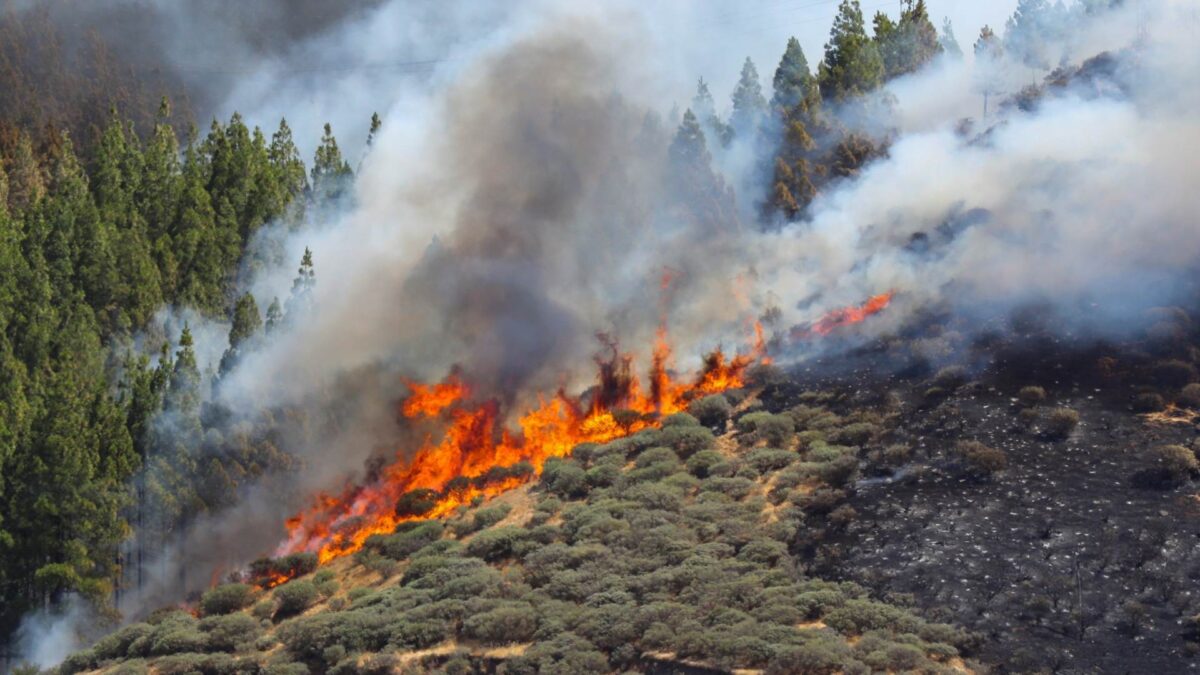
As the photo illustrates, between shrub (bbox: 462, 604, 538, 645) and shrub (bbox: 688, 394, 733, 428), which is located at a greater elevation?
shrub (bbox: 688, 394, 733, 428)

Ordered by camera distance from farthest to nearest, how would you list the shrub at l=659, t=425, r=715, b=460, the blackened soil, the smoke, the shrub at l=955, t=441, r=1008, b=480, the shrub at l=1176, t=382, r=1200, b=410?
1. the shrub at l=659, t=425, r=715, b=460
2. the smoke
3. the shrub at l=1176, t=382, r=1200, b=410
4. the shrub at l=955, t=441, r=1008, b=480
5. the blackened soil

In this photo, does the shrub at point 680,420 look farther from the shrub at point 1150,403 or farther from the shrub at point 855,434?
the shrub at point 1150,403

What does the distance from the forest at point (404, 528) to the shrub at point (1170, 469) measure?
4.91m

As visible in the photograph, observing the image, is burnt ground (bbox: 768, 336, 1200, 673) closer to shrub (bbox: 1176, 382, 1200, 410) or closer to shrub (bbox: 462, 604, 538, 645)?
shrub (bbox: 1176, 382, 1200, 410)

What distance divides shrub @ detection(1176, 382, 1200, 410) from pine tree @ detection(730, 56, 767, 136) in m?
40.9

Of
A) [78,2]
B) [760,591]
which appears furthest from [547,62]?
[78,2]

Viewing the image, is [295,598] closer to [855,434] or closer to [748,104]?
[855,434]

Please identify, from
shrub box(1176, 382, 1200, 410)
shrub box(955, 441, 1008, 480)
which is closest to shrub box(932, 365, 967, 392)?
shrub box(955, 441, 1008, 480)

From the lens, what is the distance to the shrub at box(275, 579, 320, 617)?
176 feet

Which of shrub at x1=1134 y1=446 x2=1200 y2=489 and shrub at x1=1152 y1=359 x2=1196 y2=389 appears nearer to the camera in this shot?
shrub at x1=1134 y1=446 x2=1200 y2=489

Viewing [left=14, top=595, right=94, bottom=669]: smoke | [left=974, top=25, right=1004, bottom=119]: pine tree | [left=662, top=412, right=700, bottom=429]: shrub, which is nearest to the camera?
[left=14, top=595, right=94, bottom=669]: smoke

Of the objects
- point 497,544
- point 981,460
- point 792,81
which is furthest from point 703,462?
point 792,81

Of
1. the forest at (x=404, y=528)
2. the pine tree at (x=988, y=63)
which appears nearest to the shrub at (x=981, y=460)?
the forest at (x=404, y=528)

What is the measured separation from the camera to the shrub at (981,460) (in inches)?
2094
